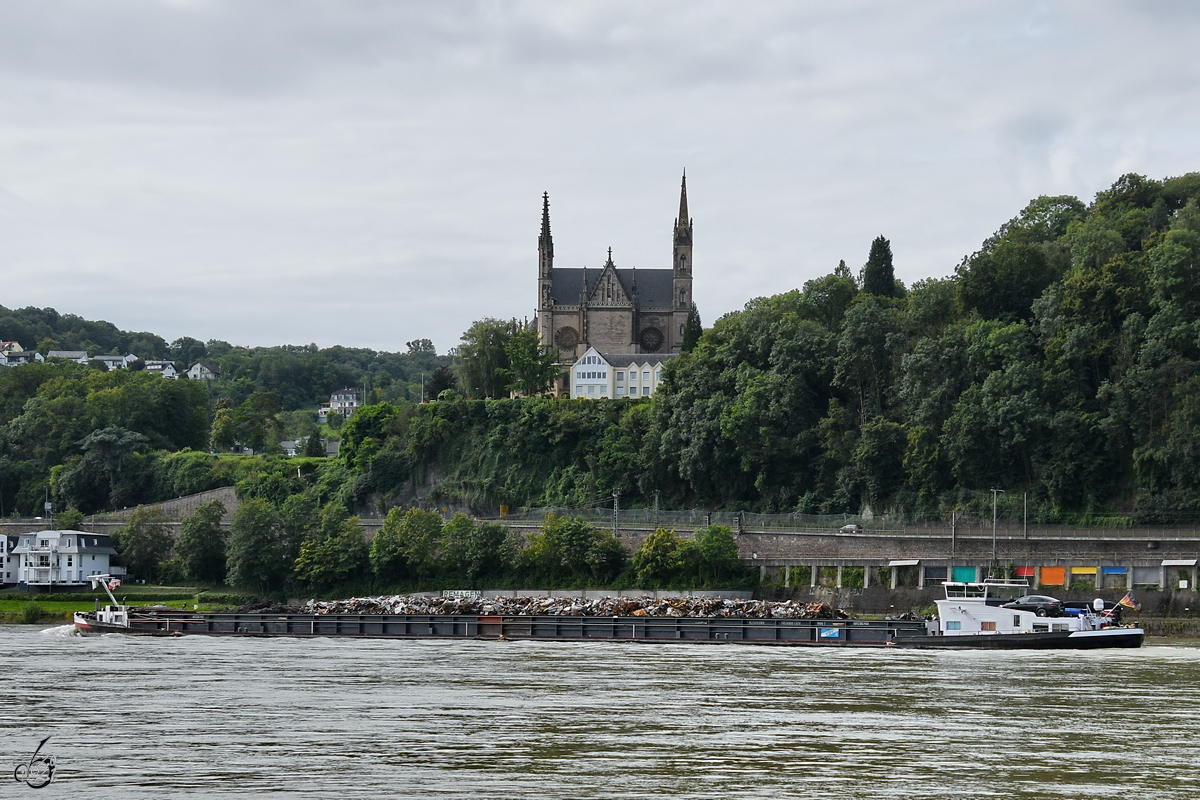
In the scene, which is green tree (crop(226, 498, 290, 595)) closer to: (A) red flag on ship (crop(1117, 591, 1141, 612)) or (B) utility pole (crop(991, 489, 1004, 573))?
(B) utility pole (crop(991, 489, 1004, 573))

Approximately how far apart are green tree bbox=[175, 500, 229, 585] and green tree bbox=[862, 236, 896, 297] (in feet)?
182

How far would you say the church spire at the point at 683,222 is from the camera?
571 feet

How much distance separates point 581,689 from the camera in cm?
4806

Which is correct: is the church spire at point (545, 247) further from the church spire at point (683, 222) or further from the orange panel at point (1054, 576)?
the orange panel at point (1054, 576)

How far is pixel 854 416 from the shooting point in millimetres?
110375

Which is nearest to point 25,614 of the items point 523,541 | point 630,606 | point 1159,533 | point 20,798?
point 523,541

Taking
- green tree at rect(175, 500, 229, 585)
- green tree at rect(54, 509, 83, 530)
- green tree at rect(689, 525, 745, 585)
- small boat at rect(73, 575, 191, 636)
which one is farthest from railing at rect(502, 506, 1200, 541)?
green tree at rect(54, 509, 83, 530)

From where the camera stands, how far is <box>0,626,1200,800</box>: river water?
30.6m

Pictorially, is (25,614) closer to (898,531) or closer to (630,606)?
(630,606)

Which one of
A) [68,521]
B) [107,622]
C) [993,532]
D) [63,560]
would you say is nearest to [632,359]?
[68,521]

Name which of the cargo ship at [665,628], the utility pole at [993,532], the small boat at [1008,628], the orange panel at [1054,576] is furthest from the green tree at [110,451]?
the small boat at [1008,628]

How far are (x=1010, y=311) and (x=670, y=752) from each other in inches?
3141

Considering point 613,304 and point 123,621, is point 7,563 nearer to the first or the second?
point 123,621

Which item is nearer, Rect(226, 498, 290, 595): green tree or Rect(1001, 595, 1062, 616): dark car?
Rect(1001, 595, 1062, 616): dark car
